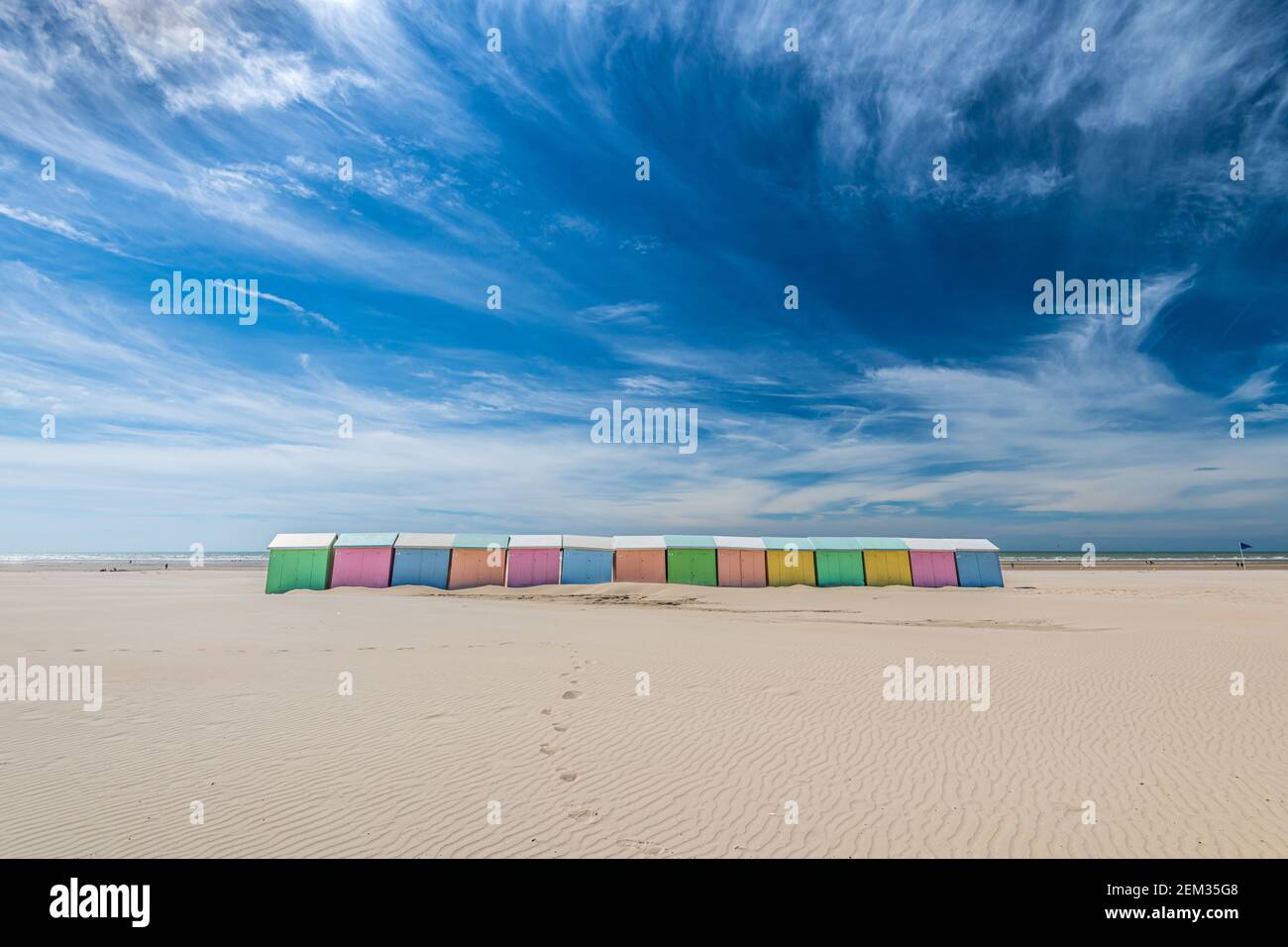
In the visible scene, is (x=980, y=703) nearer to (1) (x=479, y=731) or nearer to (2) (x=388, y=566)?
(1) (x=479, y=731)

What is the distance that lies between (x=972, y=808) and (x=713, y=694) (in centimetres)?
541

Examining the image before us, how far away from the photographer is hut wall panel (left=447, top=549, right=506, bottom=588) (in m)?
36.7

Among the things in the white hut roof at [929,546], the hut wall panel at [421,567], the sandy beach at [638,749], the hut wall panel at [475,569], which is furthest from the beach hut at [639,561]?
the sandy beach at [638,749]

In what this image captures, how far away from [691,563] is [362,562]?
19346mm

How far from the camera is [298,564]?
34.8 meters

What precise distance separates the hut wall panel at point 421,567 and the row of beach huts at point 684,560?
6 cm

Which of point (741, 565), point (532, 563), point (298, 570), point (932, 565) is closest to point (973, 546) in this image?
point (932, 565)

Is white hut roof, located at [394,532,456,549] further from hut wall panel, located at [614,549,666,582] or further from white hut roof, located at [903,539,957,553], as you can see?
white hut roof, located at [903,539,957,553]

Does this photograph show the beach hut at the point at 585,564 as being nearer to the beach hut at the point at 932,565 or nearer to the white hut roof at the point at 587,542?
the white hut roof at the point at 587,542

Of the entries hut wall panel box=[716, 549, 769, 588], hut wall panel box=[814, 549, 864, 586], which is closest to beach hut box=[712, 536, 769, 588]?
hut wall panel box=[716, 549, 769, 588]

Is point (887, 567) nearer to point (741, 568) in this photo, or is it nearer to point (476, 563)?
point (741, 568)

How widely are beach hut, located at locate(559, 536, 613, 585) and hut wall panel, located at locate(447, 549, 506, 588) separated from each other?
3.72m
